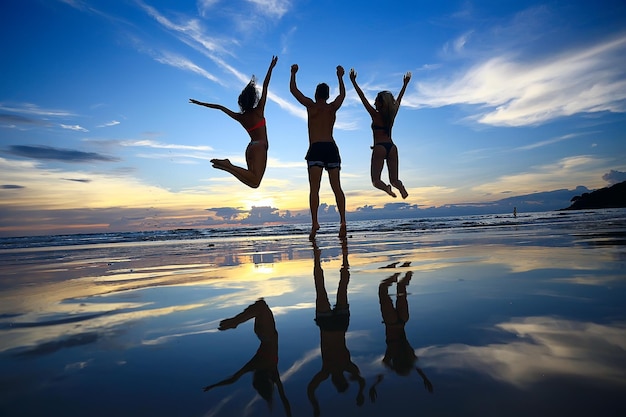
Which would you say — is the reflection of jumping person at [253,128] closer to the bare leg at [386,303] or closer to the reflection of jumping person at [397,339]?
the bare leg at [386,303]

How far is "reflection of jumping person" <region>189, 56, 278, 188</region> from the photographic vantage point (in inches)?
252

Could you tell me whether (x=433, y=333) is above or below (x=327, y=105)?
below

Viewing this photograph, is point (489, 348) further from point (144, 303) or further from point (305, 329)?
point (144, 303)

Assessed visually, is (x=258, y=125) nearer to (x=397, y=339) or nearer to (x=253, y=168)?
(x=253, y=168)

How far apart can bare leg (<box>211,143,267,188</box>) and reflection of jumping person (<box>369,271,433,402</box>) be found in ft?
14.3

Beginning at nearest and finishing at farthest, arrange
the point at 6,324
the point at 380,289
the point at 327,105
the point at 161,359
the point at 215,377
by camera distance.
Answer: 1. the point at 215,377
2. the point at 161,359
3. the point at 6,324
4. the point at 380,289
5. the point at 327,105

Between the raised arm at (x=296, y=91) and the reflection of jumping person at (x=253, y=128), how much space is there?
21.6 inches

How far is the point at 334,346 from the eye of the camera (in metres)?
1.35

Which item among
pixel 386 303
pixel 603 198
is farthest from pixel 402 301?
pixel 603 198

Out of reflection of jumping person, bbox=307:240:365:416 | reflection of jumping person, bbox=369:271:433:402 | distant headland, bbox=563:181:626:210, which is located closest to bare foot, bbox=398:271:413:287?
reflection of jumping person, bbox=369:271:433:402

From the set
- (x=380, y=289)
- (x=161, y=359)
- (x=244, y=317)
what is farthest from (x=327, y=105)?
(x=161, y=359)

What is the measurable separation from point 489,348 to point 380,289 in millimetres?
1169

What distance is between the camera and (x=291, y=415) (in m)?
0.88

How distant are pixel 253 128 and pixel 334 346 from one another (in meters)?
5.74
